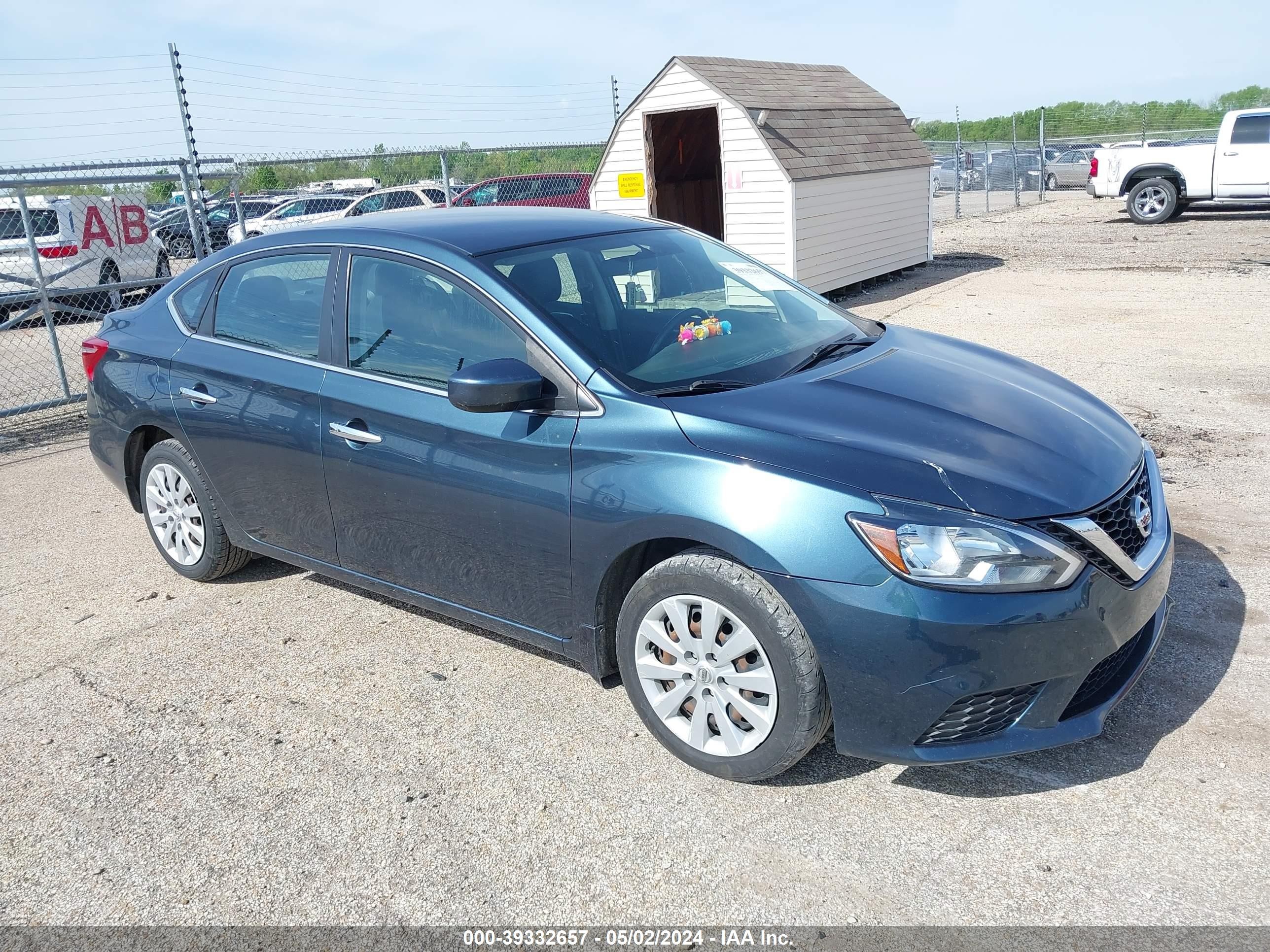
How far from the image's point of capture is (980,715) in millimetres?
2828

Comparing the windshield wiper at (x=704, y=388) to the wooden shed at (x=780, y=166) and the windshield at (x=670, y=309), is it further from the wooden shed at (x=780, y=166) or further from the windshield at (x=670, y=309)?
the wooden shed at (x=780, y=166)

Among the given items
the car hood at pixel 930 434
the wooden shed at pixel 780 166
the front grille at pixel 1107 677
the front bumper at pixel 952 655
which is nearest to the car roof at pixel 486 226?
the car hood at pixel 930 434

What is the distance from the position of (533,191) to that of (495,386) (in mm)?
14584

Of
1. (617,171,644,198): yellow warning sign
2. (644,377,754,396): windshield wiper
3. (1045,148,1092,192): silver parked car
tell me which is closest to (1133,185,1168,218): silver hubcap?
(1045,148,1092,192): silver parked car

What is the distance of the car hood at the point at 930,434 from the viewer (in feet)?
9.43

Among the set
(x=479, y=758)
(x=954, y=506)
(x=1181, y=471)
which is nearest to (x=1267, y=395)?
(x=1181, y=471)

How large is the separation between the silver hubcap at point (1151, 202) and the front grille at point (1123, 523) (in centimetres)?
2023

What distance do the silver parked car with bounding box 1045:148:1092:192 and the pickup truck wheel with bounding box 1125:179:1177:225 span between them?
39.4 feet

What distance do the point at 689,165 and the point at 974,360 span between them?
11.8 m

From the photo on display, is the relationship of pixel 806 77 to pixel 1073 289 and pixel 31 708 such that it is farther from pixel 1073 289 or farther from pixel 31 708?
pixel 31 708

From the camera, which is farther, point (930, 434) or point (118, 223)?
point (118, 223)

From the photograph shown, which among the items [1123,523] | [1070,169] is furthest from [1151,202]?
[1123,523]

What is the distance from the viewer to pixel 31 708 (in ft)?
12.9

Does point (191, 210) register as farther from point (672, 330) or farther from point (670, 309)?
point (672, 330)
